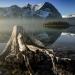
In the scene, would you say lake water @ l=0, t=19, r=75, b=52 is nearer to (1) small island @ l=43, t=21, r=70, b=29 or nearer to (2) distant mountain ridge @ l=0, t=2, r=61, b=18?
(2) distant mountain ridge @ l=0, t=2, r=61, b=18

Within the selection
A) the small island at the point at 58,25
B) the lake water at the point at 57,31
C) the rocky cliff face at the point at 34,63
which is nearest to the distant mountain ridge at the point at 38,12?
the lake water at the point at 57,31

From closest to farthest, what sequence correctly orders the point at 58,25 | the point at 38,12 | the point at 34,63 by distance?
the point at 34,63
the point at 58,25
the point at 38,12

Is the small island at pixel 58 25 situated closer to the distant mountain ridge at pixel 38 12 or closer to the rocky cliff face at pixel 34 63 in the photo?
the distant mountain ridge at pixel 38 12

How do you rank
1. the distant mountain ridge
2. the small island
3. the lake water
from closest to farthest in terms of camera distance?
the lake water
the small island
the distant mountain ridge

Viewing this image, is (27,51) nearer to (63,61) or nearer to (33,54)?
(33,54)

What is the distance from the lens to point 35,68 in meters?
9.48

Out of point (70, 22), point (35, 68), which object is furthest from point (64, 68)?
point (70, 22)

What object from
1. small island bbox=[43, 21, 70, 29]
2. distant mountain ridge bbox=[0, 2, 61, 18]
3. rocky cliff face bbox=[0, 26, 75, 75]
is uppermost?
rocky cliff face bbox=[0, 26, 75, 75]

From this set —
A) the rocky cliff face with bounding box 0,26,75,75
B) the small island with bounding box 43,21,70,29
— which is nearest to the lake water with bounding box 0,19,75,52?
the rocky cliff face with bounding box 0,26,75,75

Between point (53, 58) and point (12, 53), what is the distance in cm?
236

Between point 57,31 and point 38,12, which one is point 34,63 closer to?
point 57,31

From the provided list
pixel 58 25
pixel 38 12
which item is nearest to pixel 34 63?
pixel 58 25

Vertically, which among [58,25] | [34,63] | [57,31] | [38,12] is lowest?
[58,25]

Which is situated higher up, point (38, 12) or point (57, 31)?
point (38, 12)
